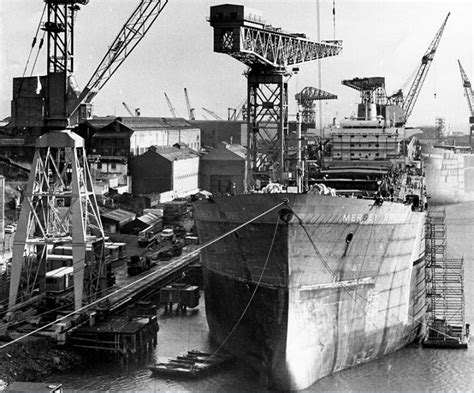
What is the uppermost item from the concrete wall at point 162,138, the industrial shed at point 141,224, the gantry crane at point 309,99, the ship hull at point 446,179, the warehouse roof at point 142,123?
the gantry crane at point 309,99

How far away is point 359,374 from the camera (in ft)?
52.0

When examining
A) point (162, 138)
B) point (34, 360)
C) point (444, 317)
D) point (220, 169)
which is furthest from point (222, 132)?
point (34, 360)

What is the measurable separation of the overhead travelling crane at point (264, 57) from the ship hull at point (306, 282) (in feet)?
21.2

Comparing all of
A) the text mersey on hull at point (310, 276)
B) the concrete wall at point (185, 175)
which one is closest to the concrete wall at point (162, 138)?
the concrete wall at point (185, 175)

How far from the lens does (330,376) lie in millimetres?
15453

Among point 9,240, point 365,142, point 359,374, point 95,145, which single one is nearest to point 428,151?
point 95,145

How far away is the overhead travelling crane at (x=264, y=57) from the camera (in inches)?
829

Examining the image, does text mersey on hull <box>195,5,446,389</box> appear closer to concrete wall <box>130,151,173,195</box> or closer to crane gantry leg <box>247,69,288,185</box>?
crane gantry leg <box>247,69,288,185</box>

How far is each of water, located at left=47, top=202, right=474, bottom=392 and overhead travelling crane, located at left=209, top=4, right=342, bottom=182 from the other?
7.04 metres

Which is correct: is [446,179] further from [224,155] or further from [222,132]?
[224,155]

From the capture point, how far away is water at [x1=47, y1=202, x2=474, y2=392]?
49.3 feet

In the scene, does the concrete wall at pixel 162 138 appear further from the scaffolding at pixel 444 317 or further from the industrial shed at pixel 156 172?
the scaffolding at pixel 444 317

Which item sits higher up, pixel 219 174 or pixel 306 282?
pixel 219 174

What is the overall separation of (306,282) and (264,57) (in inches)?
386
